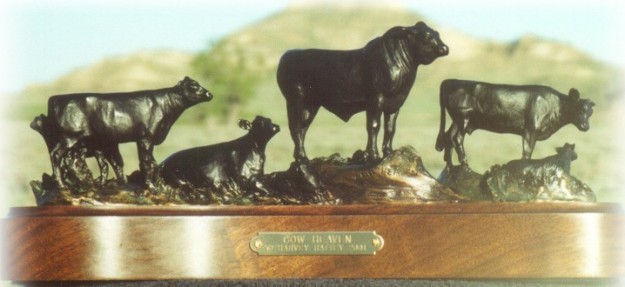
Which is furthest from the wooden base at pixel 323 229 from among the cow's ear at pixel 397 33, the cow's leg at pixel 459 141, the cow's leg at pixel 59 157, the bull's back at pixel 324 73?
the cow's ear at pixel 397 33

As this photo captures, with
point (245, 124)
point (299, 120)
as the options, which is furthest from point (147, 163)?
point (299, 120)

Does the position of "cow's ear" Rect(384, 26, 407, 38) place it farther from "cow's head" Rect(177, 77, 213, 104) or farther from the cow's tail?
"cow's head" Rect(177, 77, 213, 104)

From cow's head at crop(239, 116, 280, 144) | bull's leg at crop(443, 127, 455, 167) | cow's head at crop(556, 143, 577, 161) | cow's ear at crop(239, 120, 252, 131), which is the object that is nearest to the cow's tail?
bull's leg at crop(443, 127, 455, 167)

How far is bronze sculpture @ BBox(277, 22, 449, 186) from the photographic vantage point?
654 cm

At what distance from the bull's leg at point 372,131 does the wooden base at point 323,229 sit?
A: 1.08 ft

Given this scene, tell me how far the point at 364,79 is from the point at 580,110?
1199 millimetres

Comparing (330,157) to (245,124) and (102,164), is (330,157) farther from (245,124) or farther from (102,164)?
(102,164)

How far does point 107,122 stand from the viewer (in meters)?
6.48

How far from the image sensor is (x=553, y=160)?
6562 millimetres

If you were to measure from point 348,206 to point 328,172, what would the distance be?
28cm

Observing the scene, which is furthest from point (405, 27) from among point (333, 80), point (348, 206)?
point (348, 206)

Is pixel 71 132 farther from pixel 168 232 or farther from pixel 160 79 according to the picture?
pixel 160 79

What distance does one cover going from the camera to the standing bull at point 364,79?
258 inches

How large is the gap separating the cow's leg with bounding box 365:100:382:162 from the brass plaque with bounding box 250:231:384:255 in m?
0.46
